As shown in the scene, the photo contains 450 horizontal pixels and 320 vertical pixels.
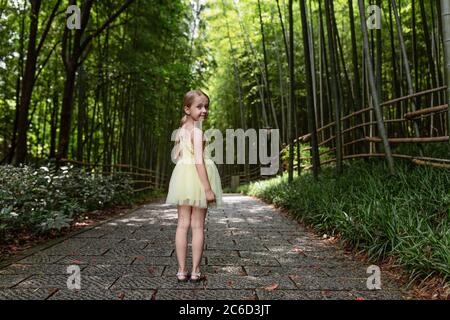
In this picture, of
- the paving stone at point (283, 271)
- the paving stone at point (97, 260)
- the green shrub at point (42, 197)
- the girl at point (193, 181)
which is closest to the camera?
the girl at point (193, 181)

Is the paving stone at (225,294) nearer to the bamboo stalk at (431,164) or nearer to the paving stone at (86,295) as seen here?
the paving stone at (86,295)

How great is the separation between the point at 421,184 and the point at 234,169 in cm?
1953

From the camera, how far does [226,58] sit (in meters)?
14.0

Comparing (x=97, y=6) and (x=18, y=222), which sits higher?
(x=97, y=6)

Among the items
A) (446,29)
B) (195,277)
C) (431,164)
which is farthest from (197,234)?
(431,164)

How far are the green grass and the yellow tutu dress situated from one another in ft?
3.92

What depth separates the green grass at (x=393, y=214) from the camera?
217 centimetres

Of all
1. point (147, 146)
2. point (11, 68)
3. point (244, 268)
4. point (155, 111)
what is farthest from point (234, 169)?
point (244, 268)

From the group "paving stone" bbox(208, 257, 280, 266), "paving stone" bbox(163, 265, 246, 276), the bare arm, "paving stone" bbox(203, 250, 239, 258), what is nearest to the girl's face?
the bare arm

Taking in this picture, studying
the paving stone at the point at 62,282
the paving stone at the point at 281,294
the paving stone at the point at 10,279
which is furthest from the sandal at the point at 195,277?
the paving stone at the point at 10,279

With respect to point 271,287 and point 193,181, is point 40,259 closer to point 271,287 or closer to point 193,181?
point 193,181

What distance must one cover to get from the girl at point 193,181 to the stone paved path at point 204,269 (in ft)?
0.76

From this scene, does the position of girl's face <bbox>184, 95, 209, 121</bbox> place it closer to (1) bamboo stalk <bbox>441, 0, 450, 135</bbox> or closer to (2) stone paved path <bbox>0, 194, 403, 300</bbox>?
(2) stone paved path <bbox>0, 194, 403, 300</bbox>
